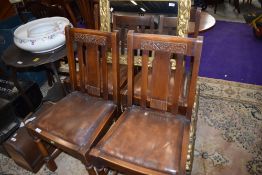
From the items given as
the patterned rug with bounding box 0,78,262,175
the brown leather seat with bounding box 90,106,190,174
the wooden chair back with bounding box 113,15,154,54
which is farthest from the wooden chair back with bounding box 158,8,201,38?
the patterned rug with bounding box 0,78,262,175

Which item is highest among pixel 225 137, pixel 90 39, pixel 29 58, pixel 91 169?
pixel 90 39

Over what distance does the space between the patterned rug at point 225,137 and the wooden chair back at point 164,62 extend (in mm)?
550

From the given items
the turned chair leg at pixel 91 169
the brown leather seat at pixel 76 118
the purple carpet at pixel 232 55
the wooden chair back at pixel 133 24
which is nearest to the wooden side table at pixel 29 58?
the brown leather seat at pixel 76 118

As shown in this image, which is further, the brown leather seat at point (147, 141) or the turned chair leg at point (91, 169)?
the turned chair leg at point (91, 169)

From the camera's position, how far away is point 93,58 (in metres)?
1.37

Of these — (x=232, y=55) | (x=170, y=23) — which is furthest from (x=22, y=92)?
(x=232, y=55)

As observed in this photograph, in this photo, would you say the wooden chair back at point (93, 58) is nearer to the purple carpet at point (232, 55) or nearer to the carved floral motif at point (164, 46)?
the carved floral motif at point (164, 46)

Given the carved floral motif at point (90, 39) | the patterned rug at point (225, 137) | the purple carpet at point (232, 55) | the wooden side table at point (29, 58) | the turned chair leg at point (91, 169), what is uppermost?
the carved floral motif at point (90, 39)

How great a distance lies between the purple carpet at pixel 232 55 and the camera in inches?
97.4

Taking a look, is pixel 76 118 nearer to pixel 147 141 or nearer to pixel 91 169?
pixel 91 169

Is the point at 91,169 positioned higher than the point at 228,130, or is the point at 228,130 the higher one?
the point at 91,169

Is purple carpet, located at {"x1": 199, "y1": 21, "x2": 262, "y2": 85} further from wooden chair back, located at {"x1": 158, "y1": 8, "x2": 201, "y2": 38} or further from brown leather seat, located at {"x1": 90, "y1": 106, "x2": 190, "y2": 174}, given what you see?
brown leather seat, located at {"x1": 90, "y1": 106, "x2": 190, "y2": 174}

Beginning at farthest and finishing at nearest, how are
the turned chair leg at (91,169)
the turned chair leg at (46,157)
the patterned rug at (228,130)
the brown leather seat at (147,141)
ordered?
the patterned rug at (228,130), the turned chair leg at (46,157), the turned chair leg at (91,169), the brown leather seat at (147,141)

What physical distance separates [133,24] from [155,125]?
823mm
